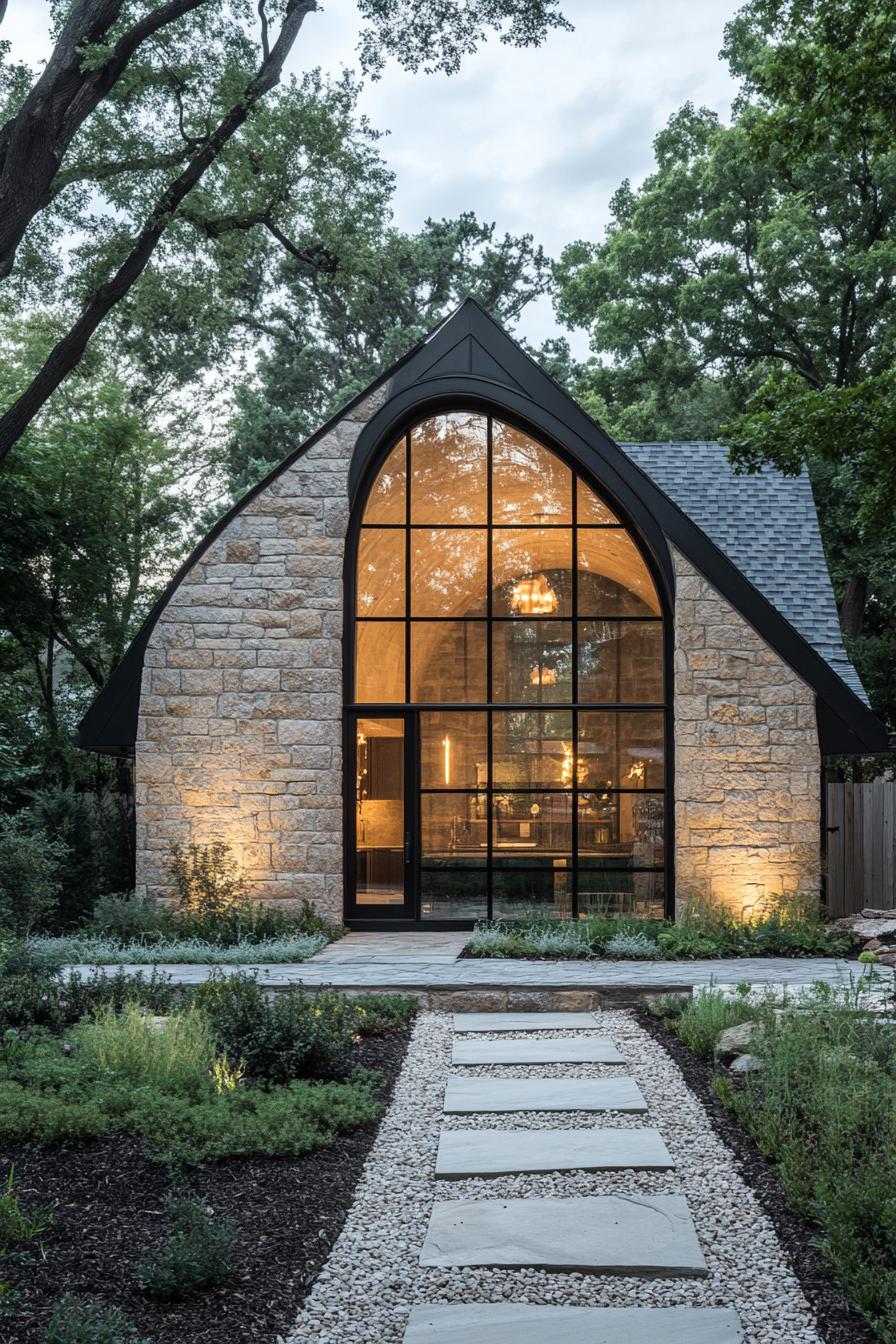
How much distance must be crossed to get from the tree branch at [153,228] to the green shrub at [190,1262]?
9988mm

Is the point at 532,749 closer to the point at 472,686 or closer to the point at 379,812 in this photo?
the point at 472,686

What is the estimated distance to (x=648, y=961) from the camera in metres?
9.34

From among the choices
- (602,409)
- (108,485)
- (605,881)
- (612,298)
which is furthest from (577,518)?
(612,298)

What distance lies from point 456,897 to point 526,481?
427 cm

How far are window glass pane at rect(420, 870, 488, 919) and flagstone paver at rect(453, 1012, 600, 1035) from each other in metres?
3.11

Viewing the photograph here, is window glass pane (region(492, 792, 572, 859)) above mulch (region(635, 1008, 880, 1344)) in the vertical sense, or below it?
above

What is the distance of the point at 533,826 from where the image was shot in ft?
36.6

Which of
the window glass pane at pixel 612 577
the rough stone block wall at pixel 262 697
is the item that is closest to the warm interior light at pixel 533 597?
the window glass pane at pixel 612 577

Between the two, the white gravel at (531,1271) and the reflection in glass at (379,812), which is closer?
the white gravel at (531,1271)

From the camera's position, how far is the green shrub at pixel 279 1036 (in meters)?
5.83

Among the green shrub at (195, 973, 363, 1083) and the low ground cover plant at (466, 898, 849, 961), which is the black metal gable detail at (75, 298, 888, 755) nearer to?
the low ground cover plant at (466, 898, 849, 961)

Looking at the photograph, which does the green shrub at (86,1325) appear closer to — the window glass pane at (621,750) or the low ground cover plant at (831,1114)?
the low ground cover plant at (831,1114)

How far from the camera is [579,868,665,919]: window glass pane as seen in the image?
36.1 feet

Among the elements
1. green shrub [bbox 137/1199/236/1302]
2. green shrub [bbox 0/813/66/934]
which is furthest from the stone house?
green shrub [bbox 137/1199/236/1302]
